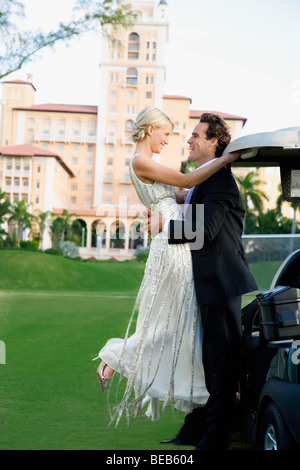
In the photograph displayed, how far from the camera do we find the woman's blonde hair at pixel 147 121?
13.1ft

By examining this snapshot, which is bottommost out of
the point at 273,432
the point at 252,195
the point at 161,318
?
the point at 273,432

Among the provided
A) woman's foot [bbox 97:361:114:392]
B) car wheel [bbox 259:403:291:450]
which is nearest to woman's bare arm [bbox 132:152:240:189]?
woman's foot [bbox 97:361:114:392]

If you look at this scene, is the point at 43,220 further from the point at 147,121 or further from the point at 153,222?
the point at 153,222

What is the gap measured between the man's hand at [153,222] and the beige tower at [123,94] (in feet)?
322

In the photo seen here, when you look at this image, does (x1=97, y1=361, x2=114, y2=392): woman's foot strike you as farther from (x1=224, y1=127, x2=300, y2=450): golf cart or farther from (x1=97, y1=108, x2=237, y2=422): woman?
(x1=224, y1=127, x2=300, y2=450): golf cart

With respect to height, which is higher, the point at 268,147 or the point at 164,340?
the point at 268,147

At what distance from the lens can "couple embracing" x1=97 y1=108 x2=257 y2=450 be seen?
3.63 metres

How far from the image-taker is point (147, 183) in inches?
157

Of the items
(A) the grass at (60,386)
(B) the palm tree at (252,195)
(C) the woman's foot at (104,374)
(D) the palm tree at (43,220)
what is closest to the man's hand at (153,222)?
(C) the woman's foot at (104,374)

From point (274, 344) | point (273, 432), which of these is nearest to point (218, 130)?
point (274, 344)

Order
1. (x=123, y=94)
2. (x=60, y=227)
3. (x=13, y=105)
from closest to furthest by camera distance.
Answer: (x=60, y=227)
(x=123, y=94)
(x=13, y=105)

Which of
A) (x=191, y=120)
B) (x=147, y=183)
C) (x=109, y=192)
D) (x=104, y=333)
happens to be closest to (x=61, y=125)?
(x=109, y=192)

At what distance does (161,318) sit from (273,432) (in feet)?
3.73

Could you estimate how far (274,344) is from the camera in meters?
2.96
